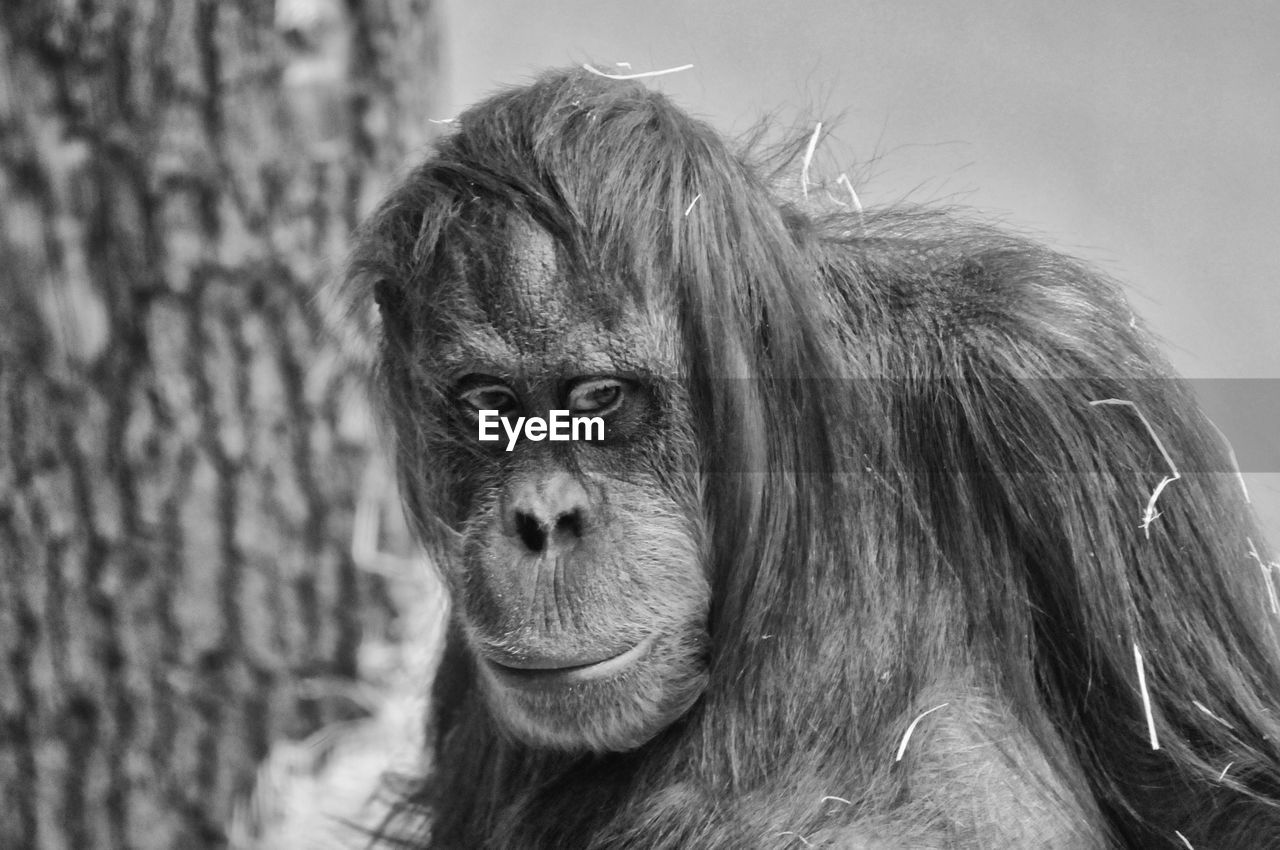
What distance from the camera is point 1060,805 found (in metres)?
2.03

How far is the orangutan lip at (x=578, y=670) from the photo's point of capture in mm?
2006

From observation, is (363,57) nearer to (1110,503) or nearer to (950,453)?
(950,453)

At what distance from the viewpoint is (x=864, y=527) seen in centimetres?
212

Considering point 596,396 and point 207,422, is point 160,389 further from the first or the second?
point 596,396

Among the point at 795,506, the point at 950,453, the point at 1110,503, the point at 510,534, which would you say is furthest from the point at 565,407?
the point at 1110,503

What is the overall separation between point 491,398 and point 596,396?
0.20 metres

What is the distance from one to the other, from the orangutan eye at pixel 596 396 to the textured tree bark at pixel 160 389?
0.93 m

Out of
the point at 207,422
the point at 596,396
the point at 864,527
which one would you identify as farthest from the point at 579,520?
the point at 207,422

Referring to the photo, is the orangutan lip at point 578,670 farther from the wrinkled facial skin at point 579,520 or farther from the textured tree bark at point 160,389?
the textured tree bark at point 160,389

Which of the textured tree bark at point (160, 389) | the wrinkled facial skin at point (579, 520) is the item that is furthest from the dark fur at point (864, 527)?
the textured tree bark at point (160, 389)

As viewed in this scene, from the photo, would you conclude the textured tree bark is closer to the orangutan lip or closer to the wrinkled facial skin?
the wrinkled facial skin

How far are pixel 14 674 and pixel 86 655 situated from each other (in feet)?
0.52

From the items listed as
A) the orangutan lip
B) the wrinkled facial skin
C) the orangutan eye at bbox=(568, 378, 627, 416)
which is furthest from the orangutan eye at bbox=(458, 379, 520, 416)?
the orangutan lip

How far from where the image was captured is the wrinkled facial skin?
1.99 metres
